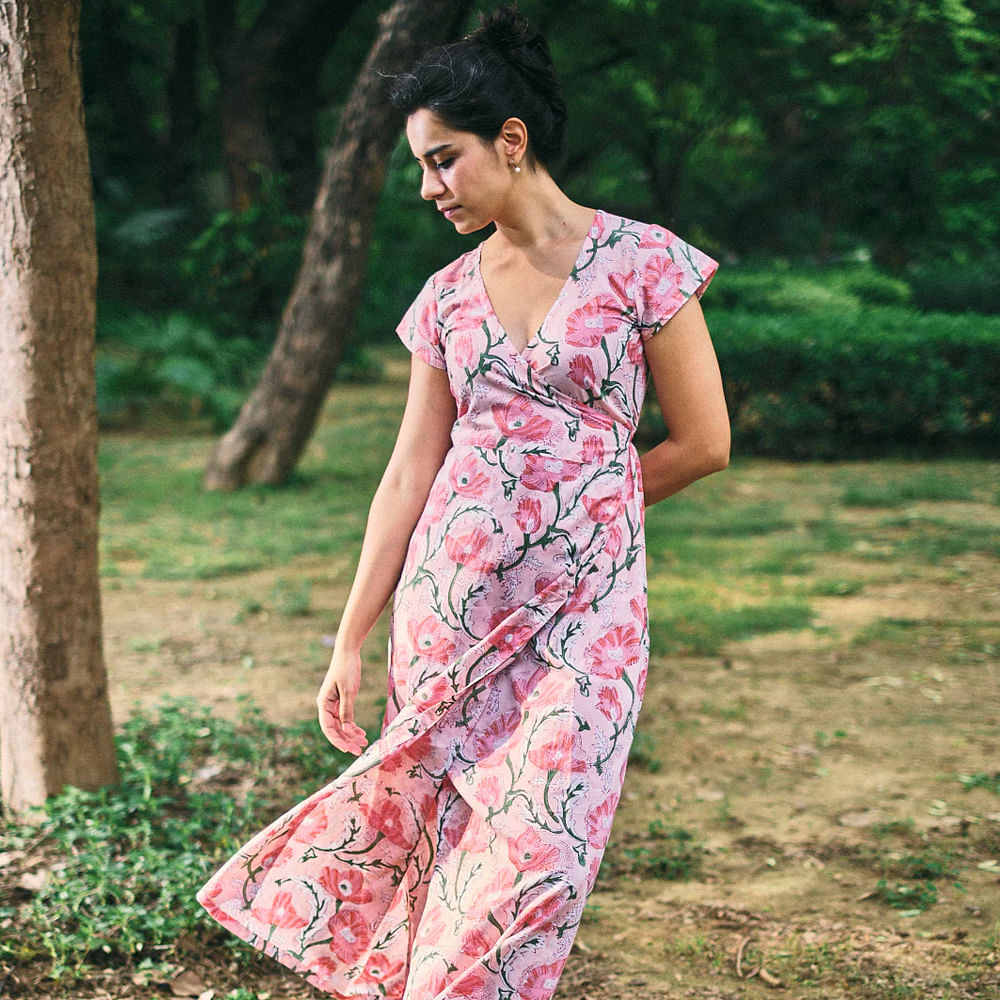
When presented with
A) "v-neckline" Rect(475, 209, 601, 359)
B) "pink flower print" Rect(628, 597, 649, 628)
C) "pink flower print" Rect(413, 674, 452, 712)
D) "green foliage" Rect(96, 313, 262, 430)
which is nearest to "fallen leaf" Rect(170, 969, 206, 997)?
"pink flower print" Rect(413, 674, 452, 712)

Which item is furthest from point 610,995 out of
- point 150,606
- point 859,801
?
point 150,606

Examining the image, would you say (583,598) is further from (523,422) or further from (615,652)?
(523,422)

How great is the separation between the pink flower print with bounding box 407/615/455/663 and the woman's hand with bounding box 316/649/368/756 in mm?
161

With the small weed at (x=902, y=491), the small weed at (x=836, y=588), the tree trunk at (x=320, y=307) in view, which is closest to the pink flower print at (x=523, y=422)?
the small weed at (x=836, y=588)

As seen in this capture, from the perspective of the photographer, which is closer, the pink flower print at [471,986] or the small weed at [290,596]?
the pink flower print at [471,986]

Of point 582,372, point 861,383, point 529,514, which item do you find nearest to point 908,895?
point 529,514

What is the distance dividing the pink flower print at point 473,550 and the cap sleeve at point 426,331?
0.33 m

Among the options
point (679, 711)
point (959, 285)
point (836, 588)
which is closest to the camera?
point (679, 711)

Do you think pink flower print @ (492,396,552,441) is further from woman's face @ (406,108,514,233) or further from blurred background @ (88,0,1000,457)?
blurred background @ (88,0,1000,457)

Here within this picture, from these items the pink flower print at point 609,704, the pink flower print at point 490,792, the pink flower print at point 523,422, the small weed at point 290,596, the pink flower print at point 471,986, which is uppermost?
the pink flower print at point 523,422

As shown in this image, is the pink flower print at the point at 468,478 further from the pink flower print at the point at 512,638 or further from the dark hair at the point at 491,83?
the dark hair at the point at 491,83

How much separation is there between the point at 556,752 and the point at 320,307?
6.34m

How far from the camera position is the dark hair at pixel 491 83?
206 cm

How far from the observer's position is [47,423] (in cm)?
325
